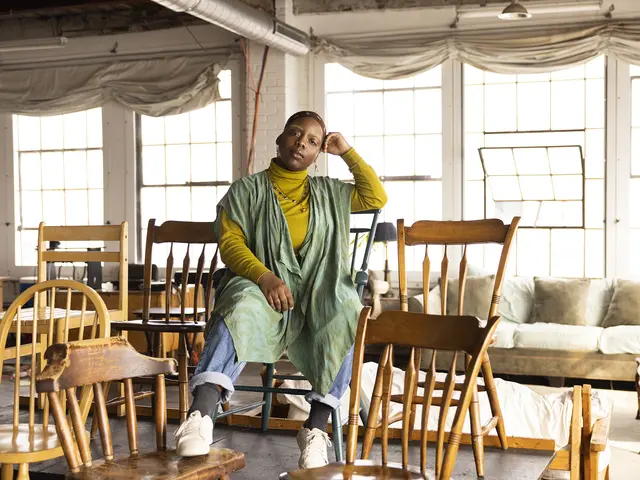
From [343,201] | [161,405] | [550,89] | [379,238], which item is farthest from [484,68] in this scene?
[161,405]

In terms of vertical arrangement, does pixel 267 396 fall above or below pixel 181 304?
below

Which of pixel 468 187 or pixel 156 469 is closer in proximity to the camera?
pixel 156 469

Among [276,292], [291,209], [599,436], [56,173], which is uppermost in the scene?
[56,173]

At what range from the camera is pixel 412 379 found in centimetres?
227

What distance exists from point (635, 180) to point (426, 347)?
5.86 meters

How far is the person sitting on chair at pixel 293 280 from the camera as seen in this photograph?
9.91ft

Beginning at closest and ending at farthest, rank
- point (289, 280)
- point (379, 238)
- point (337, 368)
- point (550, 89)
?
1. point (337, 368)
2. point (289, 280)
3. point (379, 238)
4. point (550, 89)

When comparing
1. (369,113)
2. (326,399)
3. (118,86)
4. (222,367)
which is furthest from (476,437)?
(118,86)

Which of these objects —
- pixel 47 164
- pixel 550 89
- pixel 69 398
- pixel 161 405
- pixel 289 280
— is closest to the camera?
pixel 69 398

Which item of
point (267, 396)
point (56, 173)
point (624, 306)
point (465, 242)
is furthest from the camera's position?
point (56, 173)

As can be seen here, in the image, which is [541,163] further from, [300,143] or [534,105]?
[300,143]

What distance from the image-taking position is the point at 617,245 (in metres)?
7.52

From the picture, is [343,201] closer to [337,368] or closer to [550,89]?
[337,368]

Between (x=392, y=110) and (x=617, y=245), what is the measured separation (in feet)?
7.83
